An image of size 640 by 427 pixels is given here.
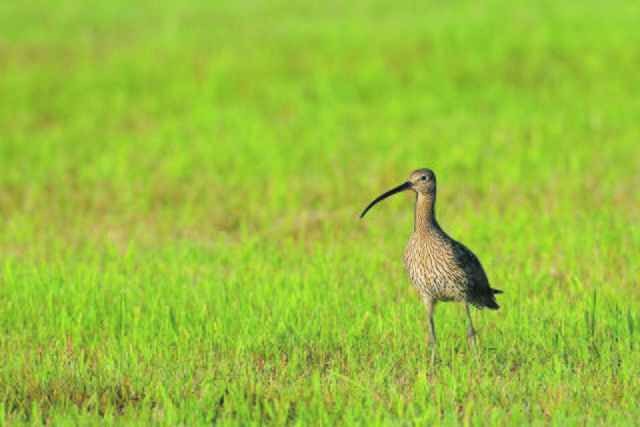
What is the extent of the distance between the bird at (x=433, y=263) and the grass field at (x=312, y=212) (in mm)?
370

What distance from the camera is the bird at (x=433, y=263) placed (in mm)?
5977

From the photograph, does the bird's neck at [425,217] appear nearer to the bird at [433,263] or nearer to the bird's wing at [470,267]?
the bird at [433,263]

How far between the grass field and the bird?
37cm

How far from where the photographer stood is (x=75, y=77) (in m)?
16.8

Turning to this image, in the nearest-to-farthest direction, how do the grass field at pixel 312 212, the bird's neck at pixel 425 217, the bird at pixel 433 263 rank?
the grass field at pixel 312 212 < the bird at pixel 433 263 < the bird's neck at pixel 425 217

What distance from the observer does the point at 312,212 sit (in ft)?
34.1

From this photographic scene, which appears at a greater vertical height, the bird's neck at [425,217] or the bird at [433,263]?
the bird's neck at [425,217]

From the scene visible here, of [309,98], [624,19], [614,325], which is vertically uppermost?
[624,19]

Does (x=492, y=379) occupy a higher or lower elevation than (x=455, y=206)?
lower

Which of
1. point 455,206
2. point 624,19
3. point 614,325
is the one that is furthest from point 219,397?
point 624,19

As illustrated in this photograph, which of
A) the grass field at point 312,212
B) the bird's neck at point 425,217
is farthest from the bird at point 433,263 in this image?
the grass field at point 312,212

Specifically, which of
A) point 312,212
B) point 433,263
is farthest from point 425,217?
point 312,212

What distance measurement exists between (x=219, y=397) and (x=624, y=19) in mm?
15622

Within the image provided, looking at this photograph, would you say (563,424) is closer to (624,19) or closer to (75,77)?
(75,77)
